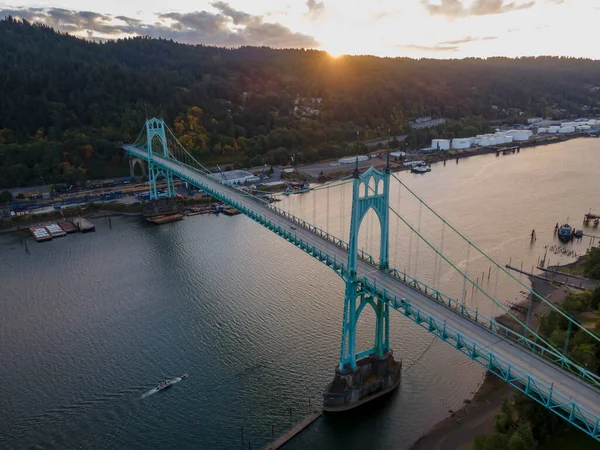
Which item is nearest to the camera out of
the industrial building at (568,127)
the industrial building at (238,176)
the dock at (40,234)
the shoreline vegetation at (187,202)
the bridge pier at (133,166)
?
the dock at (40,234)

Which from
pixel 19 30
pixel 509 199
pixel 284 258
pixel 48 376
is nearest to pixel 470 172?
pixel 509 199

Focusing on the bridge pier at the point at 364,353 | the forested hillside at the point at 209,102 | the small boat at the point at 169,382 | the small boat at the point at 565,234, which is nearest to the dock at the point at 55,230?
the forested hillside at the point at 209,102

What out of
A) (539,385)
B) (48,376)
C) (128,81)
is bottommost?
(48,376)

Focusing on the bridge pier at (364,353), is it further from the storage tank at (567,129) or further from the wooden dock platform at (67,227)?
the storage tank at (567,129)

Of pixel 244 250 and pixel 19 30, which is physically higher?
pixel 19 30

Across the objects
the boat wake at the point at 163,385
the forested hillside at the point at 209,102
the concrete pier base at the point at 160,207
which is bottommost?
the boat wake at the point at 163,385

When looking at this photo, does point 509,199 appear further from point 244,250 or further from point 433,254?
point 244,250

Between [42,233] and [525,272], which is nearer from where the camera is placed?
[525,272]

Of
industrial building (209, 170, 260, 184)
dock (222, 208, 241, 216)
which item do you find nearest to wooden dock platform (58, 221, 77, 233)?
dock (222, 208, 241, 216)

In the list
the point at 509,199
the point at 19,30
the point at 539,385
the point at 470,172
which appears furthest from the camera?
the point at 19,30
